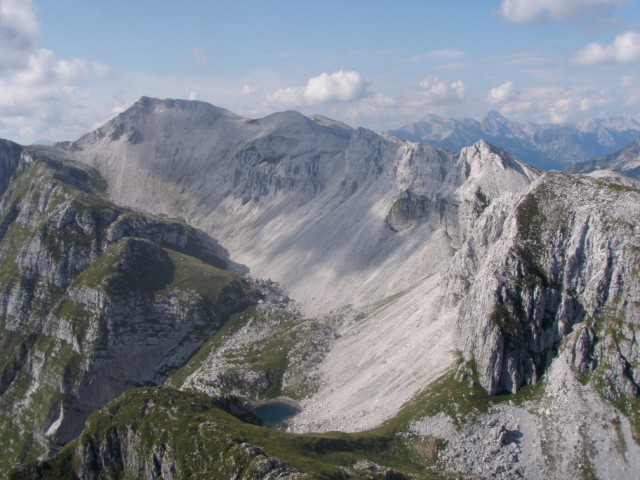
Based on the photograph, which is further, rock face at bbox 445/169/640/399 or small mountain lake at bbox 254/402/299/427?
small mountain lake at bbox 254/402/299/427

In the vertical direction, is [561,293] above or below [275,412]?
above

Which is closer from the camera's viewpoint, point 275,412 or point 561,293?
point 561,293

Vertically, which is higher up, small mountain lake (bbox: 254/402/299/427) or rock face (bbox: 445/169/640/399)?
rock face (bbox: 445/169/640/399)

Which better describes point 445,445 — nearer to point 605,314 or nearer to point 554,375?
point 554,375

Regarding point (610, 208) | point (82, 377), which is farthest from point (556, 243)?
point (82, 377)
